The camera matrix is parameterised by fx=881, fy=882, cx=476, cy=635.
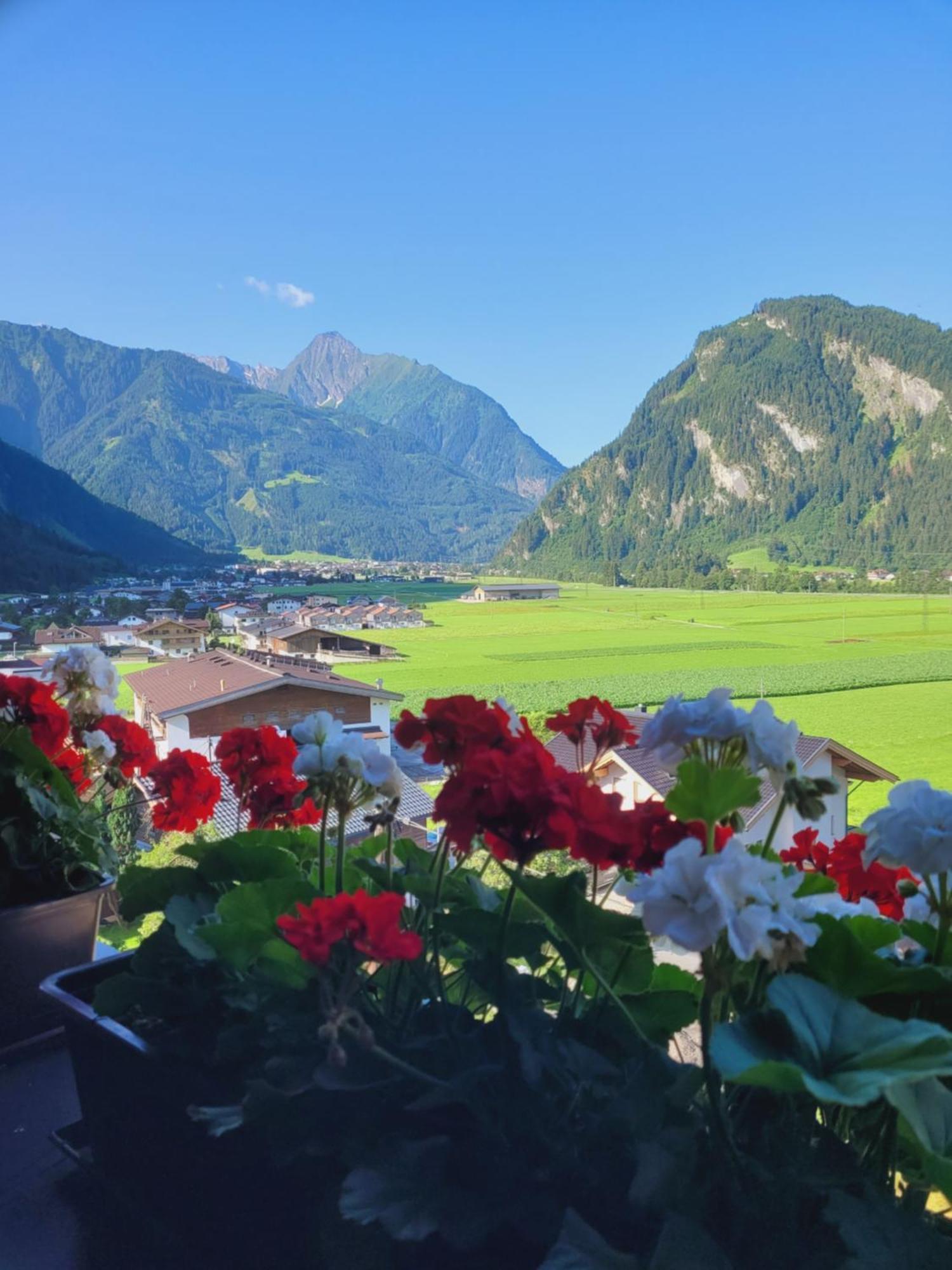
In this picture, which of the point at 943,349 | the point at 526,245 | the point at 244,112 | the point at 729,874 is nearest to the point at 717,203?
the point at 526,245

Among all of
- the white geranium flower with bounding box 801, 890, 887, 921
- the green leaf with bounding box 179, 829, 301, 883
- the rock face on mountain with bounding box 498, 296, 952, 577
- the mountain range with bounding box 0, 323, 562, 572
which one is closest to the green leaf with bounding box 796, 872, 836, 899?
the white geranium flower with bounding box 801, 890, 887, 921

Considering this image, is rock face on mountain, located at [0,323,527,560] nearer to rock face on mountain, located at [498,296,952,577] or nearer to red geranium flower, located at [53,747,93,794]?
rock face on mountain, located at [498,296,952,577]

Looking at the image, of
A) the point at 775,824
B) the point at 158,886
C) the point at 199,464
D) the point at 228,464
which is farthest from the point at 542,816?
the point at 228,464

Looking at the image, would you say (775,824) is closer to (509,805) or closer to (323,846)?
(509,805)

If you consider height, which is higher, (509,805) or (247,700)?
(509,805)

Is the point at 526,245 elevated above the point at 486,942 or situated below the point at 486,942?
above

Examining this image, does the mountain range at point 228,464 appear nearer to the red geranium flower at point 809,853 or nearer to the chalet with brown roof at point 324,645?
the chalet with brown roof at point 324,645

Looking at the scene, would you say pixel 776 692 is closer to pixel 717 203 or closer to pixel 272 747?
pixel 717 203
